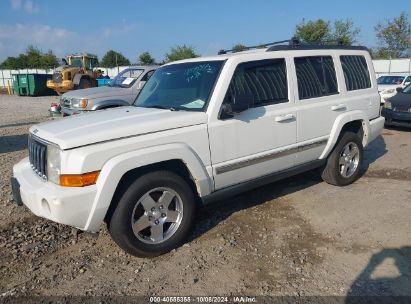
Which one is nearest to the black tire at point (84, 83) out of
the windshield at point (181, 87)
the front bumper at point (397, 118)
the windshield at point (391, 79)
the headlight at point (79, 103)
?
the headlight at point (79, 103)

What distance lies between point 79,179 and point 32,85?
2963cm

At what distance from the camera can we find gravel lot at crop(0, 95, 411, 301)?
10.3 ft

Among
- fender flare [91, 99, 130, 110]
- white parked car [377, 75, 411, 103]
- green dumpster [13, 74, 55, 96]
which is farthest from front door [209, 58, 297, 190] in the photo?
green dumpster [13, 74, 55, 96]

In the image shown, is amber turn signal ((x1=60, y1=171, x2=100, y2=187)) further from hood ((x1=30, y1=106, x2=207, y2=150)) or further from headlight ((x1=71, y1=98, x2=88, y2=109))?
headlight ((x1=71, y1=98, x2=88, y2=109))

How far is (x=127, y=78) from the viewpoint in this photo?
10.1 meters

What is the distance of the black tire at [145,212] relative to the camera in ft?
10.9

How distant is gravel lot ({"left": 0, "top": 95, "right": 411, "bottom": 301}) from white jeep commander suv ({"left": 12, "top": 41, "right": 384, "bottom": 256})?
0.38 metres

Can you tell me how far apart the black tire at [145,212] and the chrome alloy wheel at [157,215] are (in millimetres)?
25

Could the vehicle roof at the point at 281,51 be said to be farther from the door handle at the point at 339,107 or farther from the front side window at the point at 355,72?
the door handle at the point at 339,107

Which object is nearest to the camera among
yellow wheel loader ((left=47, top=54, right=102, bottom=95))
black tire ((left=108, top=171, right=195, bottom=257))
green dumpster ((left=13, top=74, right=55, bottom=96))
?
black tire ((left=108, top=171, right=195, bottom=257))

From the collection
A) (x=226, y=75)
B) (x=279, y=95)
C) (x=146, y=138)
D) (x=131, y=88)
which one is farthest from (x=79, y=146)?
(x=131, y=88)

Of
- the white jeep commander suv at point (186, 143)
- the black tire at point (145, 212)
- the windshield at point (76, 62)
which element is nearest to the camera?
the white jeep commander suv at point (186, 143)

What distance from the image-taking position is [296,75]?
14.9ft

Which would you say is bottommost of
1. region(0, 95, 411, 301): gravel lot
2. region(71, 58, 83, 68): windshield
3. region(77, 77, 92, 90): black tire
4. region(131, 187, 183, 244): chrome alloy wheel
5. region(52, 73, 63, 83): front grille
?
region(0, 95, 411, 301): gravel lot
